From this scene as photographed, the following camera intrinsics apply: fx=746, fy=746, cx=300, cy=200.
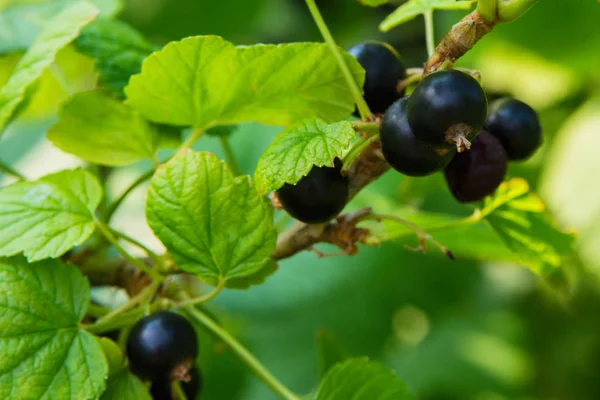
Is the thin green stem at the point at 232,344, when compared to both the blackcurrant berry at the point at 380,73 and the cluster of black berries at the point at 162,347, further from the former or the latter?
the blackcurrant berry at the point at 380,73

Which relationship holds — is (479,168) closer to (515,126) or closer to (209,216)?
(515,126)

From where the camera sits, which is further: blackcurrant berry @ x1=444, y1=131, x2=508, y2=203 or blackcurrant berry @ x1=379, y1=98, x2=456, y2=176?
blackcurrant berry @ x1=444, y1=131, x2=508, y2=203

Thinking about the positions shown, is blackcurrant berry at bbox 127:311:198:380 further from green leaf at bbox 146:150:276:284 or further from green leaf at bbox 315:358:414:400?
green leaf at bbox 315:358:414:400

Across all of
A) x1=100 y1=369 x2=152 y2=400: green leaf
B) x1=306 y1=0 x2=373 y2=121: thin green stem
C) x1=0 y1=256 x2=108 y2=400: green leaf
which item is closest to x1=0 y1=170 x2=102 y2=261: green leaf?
x1=0 y1=256 x2=108 y2=400: green leaf

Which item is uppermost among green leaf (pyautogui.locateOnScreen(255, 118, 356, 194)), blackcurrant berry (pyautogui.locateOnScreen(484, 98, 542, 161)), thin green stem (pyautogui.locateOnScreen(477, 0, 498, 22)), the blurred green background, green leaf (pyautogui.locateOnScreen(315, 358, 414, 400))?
thin green stem (pyautogui.locateOnScreen(477, 0, 498, 22))

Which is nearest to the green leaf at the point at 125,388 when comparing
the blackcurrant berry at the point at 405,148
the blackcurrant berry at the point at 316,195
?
the blackcurrant berry at the point at 316,195

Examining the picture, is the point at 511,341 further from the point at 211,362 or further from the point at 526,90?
the point at 211,362
